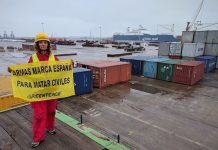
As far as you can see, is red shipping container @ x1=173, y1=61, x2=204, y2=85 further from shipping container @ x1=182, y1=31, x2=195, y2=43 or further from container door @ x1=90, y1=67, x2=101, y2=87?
shipping container @ x1=182, y1=31, x2=195, y2=43

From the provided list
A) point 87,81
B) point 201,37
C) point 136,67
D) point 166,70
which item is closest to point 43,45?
point 87,81

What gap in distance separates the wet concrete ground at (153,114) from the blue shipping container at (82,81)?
485 millimetres

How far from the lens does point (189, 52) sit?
80.6 feet

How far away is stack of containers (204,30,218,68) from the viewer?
85.2 ft

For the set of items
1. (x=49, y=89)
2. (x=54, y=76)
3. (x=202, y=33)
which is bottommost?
(x=49, y=89)

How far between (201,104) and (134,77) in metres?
8.57

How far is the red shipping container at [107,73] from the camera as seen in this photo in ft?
47.4

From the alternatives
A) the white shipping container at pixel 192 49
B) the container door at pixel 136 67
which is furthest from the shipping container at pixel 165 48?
the container door at pixel 136 67

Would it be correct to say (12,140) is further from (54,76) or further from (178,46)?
(178,46)

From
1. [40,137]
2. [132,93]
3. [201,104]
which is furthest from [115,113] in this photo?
[201,104]

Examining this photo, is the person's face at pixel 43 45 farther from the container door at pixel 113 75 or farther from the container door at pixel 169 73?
the container door at pixel 169 73

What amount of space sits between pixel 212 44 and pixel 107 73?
65.3ft

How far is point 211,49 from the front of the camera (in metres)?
26.4

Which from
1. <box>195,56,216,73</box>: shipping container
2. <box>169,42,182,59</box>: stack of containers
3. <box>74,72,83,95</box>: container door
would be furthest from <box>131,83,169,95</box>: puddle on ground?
<box>169,42,182,59</box>: stack of containers
